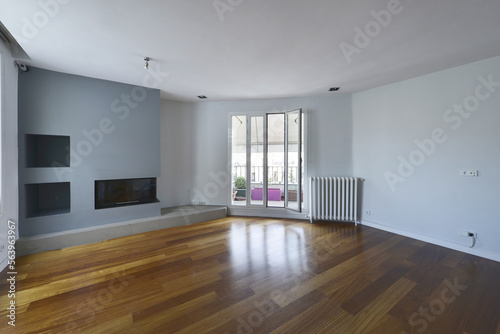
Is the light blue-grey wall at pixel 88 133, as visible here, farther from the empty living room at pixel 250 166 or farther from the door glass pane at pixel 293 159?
the door glass pane at pixel 293 159

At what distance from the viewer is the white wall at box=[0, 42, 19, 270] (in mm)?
2312

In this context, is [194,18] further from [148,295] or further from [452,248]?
[452,248]

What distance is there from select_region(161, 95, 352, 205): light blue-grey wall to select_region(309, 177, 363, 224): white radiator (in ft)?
0.92

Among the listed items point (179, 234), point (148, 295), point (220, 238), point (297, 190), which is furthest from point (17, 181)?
point (297, 190)

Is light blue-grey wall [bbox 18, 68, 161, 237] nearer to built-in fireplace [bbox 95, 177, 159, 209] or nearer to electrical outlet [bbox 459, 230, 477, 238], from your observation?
built-in fireplace [bbox 95, 177, 159, 209]

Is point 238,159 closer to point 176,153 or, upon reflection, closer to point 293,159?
point 293,159

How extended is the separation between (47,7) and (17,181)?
7.81 ft

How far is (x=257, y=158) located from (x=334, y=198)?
185 centimetres

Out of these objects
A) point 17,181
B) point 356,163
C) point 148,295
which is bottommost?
point 148,295

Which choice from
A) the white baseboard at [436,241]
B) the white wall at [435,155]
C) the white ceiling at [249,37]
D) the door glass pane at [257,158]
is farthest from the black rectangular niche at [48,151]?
the white baseboard at [436,241]

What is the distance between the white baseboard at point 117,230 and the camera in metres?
2.71

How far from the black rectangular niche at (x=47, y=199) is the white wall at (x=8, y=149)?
1.01ft

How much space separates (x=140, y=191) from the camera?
3.84 m

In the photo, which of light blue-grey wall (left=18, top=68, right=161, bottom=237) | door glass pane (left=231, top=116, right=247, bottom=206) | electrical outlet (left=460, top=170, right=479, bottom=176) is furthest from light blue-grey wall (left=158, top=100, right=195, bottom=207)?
electrical outlet (left=460, top=170, right=479, bottom=176)
